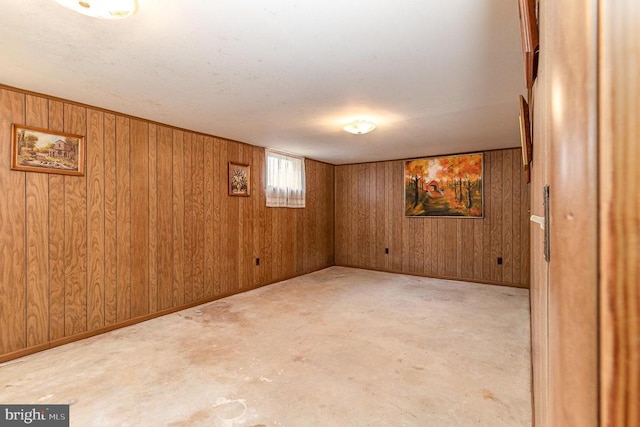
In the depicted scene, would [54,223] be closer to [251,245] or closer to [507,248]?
[251,245]

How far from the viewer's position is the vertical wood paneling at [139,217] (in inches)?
125

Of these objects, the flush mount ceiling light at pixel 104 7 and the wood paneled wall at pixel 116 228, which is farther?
the wood paneled wall at pixel 116 228

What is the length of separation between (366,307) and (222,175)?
2.55 m

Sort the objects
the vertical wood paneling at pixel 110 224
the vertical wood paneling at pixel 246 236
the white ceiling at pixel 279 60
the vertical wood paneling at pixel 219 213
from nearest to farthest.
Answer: the white ceiling at pixel 279 60, the vertical wood paneling at pixel 110 224, the vertical wood paneling at pixel 219 213, the vertical wood paneling at pixel 246 236

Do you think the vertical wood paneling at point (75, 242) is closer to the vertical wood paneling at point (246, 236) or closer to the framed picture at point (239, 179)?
the framed picture at point (239, 179)

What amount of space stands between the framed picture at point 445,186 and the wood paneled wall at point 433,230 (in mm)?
115

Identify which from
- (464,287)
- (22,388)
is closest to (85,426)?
(22,388)

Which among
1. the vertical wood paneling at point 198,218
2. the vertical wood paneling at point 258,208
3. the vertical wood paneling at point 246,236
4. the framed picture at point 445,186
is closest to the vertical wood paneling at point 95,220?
the vertical wood paneling at point 198,218

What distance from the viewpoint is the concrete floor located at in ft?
5.84

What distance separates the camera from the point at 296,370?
2242 millimetres

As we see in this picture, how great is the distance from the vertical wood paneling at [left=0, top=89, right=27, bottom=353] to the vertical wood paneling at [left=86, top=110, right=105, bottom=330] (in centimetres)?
45

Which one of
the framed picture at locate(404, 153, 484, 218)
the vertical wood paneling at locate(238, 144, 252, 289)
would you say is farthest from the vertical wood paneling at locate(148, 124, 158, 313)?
the framed picture at locate(404, 153, 484, 218)

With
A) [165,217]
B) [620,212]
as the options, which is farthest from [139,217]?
[620,212]

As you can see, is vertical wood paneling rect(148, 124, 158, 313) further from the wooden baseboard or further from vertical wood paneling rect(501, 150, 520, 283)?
vertical wood paneling rect(501, 150, 520, 283)
